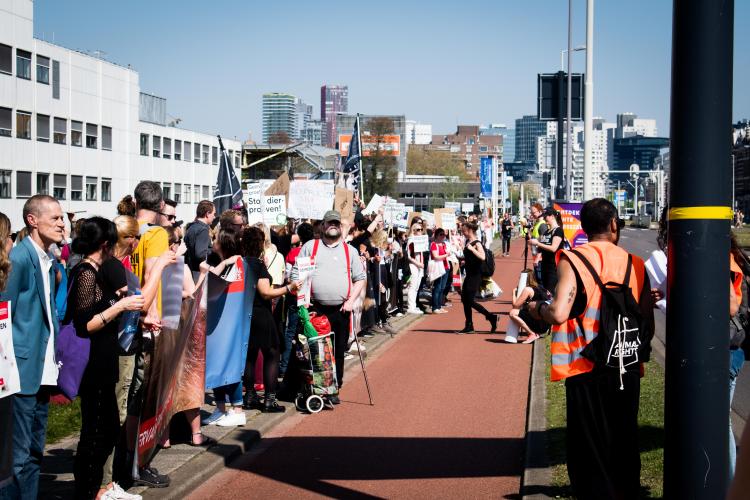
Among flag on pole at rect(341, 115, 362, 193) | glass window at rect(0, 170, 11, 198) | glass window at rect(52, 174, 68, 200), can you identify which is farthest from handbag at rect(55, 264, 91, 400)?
glass window at rect(52, 174, 68, 200)

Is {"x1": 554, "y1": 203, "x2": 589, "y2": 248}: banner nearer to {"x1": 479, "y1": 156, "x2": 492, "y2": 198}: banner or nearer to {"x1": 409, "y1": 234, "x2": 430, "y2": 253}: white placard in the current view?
{"x1": 409, "y1": 234, "x2": 430, "y2": 253}: white placard

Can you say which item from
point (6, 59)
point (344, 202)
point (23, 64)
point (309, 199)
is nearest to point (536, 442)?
point (309, 199)

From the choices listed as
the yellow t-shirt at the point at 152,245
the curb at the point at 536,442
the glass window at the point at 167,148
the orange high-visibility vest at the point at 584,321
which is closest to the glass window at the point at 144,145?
the glass window at the point at 167,148

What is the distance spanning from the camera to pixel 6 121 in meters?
47.3

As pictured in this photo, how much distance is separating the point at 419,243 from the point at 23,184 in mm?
34569

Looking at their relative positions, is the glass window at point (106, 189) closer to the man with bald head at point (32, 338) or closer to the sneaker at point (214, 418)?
the sneaker at point (214, 418)

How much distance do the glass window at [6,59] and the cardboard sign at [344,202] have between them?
113 ft

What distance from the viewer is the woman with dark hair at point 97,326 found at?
5.65m

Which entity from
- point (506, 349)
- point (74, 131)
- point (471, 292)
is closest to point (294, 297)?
point (506, 349)

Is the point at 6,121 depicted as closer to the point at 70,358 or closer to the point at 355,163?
the point at 355,163

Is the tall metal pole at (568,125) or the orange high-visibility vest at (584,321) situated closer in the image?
the orange high-visibility vest at (584,321)

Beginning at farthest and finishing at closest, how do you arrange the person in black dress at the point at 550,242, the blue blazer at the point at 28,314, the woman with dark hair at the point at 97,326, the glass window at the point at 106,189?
the glass window at the point at 106,189, the person in black dress at the point at 550,242, the woman with dark hair at the point at 97,326, the blue blazer at the point at 28,314

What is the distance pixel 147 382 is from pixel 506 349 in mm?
8831

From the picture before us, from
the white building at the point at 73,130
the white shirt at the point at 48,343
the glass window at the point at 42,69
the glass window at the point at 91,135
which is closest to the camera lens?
the white shirt at the point at 48,343
